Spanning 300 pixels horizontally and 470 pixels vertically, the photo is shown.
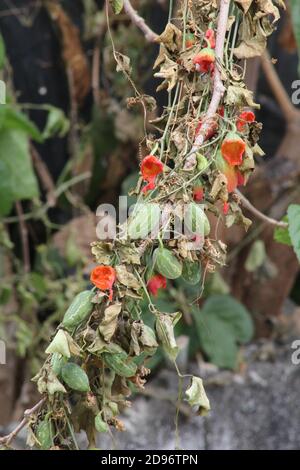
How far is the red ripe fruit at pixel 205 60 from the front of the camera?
1.82 feet

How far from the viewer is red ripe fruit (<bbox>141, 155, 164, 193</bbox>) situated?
53 centimetres

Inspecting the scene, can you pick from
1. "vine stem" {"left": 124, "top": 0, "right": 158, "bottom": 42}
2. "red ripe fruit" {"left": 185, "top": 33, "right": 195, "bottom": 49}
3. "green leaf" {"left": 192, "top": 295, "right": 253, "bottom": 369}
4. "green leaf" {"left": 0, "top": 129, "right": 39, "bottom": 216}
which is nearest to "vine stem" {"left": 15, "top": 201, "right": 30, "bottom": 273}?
"green leaf" {"left": 0, "top": 129, "right": 39, "bottom": 216}

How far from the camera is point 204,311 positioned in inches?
57.4

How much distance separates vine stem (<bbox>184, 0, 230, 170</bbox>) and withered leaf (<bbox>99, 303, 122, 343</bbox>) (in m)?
0.12

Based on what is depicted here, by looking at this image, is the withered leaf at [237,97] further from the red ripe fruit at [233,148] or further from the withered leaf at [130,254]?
the withered leaf at [130,254]

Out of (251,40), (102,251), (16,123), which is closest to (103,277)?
(102,251)

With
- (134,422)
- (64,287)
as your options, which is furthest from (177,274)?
(64,287)

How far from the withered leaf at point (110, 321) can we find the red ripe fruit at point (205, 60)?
201 mm

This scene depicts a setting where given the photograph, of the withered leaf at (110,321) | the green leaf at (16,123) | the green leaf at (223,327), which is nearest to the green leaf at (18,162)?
the green leaf at (16,123)

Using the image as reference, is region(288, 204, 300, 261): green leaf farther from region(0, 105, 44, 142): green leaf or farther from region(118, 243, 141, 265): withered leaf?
region(0, 105, 44, 142): green leaf

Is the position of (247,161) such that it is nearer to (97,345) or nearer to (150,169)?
(150,169)

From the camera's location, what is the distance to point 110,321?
1.63ft

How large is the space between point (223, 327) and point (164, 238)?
0.96 metres

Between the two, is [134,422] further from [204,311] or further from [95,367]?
[95,367]
